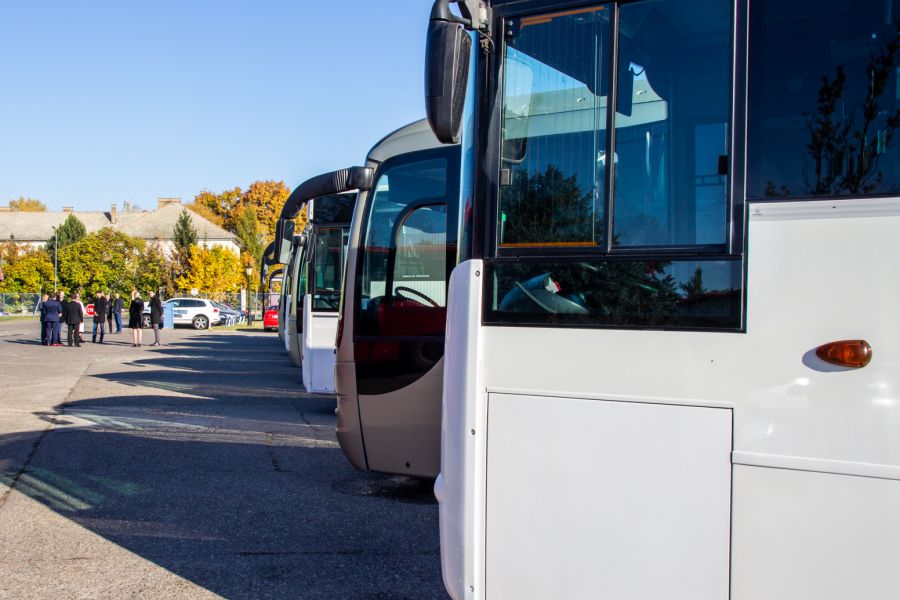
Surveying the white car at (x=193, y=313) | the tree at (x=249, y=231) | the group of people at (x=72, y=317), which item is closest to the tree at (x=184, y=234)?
the tree at (x=249, y=231)

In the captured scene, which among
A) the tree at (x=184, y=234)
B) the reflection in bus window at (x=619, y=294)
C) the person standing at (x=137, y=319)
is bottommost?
the person standing at (x=137, y=319)

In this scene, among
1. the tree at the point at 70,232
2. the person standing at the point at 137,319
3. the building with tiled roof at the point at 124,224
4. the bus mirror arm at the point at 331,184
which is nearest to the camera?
the bus mirror arm at the point at 331,184

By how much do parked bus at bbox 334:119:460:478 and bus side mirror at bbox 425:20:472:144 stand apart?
114 inches

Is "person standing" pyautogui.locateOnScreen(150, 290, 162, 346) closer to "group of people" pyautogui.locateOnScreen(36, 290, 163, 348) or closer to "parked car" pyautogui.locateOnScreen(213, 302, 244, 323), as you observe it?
"group of people" pyautogui.locateOnScreen(36, 290, 163, 348)

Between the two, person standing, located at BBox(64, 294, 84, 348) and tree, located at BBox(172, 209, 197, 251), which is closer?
person standing, located at BBox(64, 294, 84, 348)

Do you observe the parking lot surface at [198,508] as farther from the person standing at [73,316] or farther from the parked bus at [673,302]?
the person standing at [73,316]

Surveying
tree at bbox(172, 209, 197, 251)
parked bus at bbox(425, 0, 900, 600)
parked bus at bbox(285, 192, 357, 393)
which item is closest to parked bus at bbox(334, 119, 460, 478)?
parked bus at bbox(425, 0, 900, 600)

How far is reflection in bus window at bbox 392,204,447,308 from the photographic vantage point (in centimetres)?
559

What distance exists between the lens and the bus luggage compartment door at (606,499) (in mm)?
2270

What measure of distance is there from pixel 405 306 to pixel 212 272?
167 ft

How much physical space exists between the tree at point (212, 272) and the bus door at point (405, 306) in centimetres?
5050

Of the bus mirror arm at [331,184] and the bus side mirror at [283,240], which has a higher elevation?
the bus mirror arm at [331,184]

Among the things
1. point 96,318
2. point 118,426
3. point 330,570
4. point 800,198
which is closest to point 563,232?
point 800,198

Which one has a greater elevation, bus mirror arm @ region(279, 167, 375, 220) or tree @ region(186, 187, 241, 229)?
tree @ region(186, 187, 241, 229)
